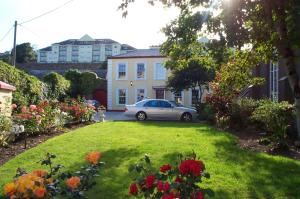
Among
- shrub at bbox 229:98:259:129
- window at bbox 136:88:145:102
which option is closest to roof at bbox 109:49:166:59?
window at bbox 136:88:145:102

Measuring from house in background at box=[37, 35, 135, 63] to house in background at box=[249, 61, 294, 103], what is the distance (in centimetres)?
7202

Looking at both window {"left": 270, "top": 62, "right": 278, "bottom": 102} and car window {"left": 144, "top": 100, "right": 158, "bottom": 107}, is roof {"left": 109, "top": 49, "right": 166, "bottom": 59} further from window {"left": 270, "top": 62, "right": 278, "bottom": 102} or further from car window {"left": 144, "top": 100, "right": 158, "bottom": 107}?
window {"left": 270, "top": 62, "right": 278, "bottom": 102}

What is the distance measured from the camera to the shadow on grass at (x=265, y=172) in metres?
7.58

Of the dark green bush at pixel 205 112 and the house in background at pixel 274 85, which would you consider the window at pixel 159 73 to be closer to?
the dark green bush at pixel 205 112

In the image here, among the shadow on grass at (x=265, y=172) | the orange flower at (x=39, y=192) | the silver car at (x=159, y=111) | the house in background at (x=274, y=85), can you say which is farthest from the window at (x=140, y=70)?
the orange flower at (x=39, y=192)

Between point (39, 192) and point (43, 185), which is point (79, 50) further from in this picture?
point (39, 192)

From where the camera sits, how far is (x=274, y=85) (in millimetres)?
21641

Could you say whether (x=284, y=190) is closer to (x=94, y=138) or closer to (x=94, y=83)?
(x=94, y=138)

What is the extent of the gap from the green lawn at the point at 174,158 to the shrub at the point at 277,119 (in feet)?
3.27

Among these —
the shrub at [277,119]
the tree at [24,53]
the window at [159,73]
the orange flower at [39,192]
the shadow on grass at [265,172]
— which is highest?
the tree at [24,53]

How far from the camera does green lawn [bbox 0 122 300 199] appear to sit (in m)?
7.72

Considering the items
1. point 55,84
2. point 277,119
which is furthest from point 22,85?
point 277,119

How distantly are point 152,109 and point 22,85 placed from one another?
962 centimetres

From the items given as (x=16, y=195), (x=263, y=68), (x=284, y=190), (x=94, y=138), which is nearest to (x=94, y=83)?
(x=263, y=68)
